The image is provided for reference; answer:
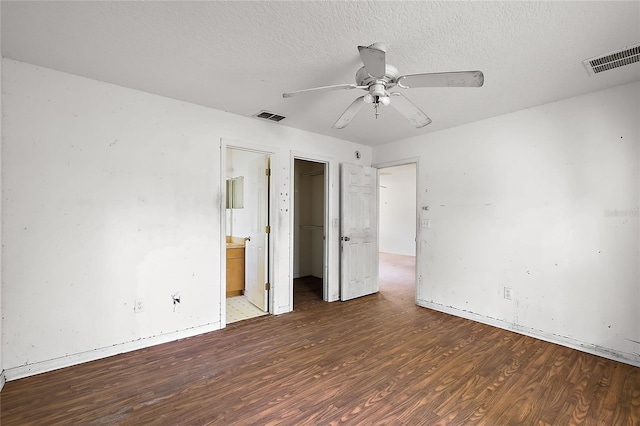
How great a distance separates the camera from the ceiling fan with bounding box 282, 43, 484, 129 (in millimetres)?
1600

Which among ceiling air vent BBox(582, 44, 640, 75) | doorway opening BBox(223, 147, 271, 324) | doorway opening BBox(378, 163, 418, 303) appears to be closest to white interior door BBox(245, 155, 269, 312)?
doorway opening BBox(223, 147, 271, 324)

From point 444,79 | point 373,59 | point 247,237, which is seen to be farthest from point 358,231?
point 373,59

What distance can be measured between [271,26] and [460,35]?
1.24 meters

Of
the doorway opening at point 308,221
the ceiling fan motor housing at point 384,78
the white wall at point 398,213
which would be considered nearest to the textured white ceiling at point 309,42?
the ceiling fan motor housing at point 384,78

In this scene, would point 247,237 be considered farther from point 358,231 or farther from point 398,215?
point 398,215

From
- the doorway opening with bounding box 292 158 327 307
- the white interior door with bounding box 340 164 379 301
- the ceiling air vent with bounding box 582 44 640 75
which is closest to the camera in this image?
the ceiling air vent with bounding box 582 44 640 75

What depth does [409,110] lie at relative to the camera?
2184 millimetres

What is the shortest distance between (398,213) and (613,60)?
7.43 m

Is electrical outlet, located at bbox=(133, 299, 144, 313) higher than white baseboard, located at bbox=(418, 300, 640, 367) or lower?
higher

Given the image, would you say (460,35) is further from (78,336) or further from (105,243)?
(78,336)

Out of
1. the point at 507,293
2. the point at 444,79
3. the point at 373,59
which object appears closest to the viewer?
the point at 373,59

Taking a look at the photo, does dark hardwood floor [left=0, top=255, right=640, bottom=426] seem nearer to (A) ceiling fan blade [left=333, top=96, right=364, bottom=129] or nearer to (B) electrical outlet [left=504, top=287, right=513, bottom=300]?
(B) electrical outlet [left=504, top=287, right=513, bottom=300]

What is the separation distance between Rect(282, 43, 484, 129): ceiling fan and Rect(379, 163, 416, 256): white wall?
6.70 meters

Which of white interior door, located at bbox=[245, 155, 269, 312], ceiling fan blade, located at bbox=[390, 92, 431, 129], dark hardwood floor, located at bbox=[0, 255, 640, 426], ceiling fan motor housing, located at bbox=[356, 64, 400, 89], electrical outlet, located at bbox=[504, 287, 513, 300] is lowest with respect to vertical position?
dark hardwood floor, located at bbox=[0, 255, 640, 426]
